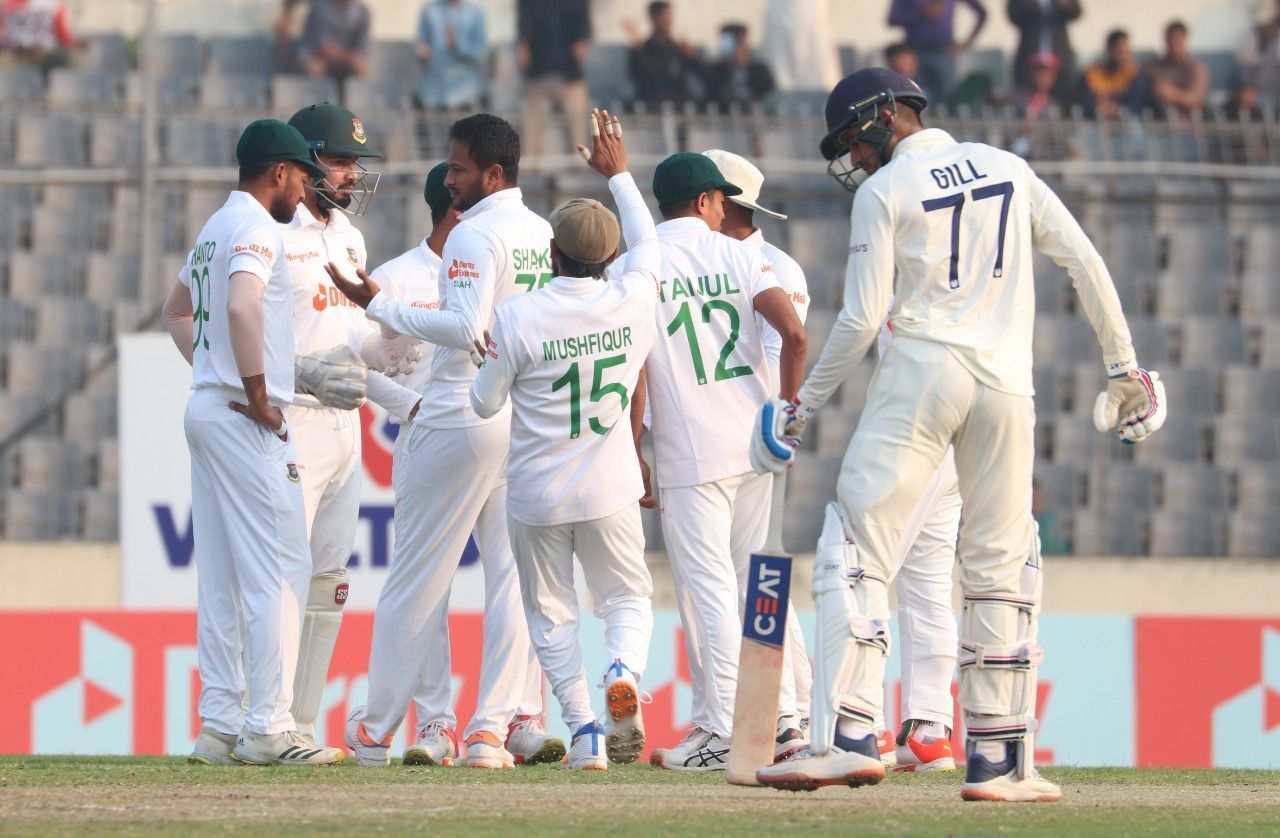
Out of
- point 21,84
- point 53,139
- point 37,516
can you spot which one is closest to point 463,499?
point 37,516

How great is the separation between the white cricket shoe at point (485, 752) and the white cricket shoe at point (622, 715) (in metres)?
0.87

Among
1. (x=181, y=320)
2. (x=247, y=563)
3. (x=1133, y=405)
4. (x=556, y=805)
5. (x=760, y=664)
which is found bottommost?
(x=556, y=805)

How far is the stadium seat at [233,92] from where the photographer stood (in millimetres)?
17781

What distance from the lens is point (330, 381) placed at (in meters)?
7.83

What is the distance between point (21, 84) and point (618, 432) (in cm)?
1236

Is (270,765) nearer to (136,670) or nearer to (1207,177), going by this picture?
Result: (136,670)

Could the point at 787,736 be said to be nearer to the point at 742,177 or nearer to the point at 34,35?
the point at 742,177

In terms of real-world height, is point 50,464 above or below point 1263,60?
below

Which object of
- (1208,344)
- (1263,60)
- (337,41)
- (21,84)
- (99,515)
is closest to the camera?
(99,515)

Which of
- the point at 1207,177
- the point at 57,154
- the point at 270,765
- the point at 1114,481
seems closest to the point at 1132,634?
the point at 1114,481

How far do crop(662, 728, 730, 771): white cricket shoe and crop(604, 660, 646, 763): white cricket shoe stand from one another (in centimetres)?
65

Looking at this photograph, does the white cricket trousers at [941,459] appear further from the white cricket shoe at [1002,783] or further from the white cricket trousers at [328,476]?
the white cricket trousers at [328,476]

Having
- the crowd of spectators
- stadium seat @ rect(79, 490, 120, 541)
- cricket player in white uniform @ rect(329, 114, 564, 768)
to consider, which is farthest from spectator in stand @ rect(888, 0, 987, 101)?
cricket player in white uniform @ rect(329, 114, 564, 768)

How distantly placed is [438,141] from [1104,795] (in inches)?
402
